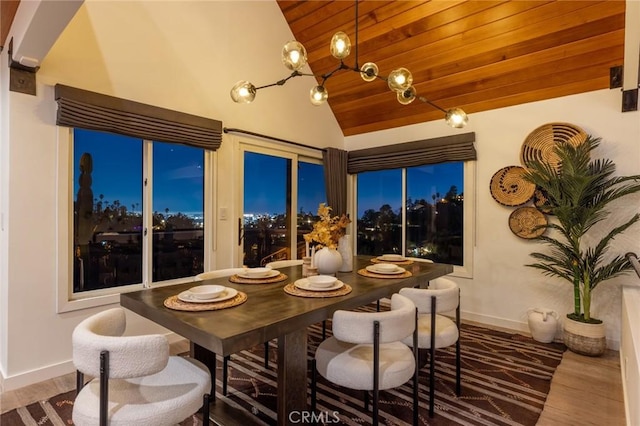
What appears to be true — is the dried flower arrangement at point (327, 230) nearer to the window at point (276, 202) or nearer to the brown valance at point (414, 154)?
the window at point (276, 202)

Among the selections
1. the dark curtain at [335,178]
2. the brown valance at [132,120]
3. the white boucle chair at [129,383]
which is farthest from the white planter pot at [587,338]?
the brown valance at [132,120]

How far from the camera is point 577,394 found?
89.1 inches

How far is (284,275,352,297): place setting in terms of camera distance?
183cm

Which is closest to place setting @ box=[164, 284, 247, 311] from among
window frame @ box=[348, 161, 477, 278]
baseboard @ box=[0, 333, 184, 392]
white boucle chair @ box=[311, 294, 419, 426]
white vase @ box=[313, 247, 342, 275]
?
white boucle chair @ box=[311, 294, 419, 426]

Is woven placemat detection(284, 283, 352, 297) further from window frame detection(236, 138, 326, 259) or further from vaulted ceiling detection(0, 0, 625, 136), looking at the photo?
vaulted ceiling detection(0, 0, 625, 136)

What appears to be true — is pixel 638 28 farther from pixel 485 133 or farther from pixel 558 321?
pixel 558 321

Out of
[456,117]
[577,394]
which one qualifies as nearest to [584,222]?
[577,394]

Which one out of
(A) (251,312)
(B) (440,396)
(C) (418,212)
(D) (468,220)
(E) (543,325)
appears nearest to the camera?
(A) (251,312)

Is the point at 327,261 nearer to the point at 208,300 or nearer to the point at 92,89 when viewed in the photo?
the point at 208,300

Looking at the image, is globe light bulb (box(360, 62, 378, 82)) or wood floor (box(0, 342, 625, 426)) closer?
wood floor (box(0, 342, 625, 426))

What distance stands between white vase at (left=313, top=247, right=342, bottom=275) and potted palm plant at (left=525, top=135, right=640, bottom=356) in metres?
2.11

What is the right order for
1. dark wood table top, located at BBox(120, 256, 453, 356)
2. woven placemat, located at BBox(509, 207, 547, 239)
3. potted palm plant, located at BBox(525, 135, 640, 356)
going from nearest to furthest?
1. dark wood table top, located at BBox(120, 256, 453, 356)
2. potted palm plant, located at BBox(525, 135, 640, 356)
3. woven placemat, located at BBox(509, 207, 547, 239)

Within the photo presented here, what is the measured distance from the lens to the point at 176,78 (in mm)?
3148

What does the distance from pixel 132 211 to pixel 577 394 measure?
379cm
